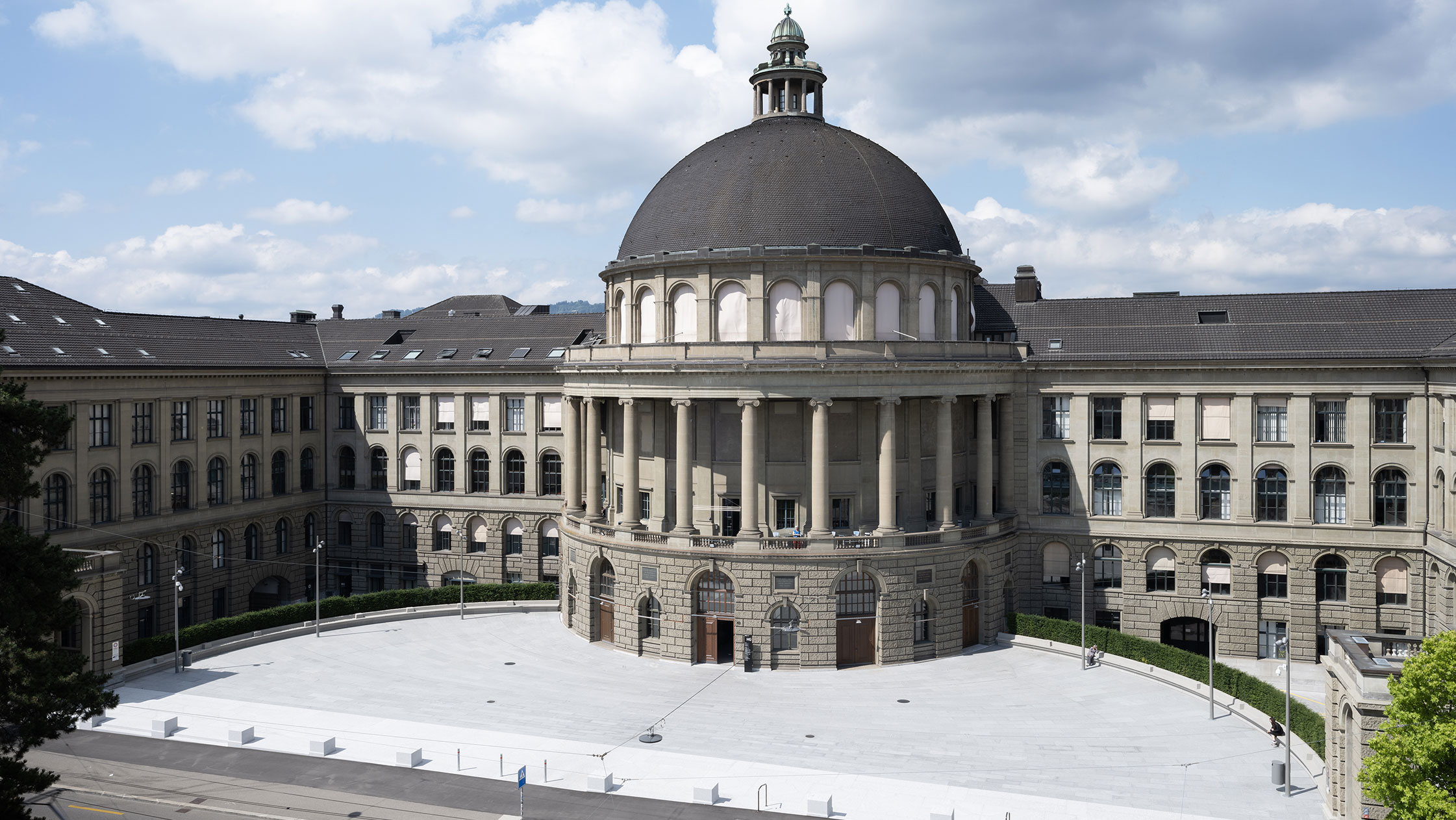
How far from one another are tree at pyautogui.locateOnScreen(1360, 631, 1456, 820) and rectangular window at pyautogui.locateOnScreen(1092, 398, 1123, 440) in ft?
109

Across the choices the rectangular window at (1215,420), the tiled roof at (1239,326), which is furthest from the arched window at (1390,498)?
the rectangular window at (1215,420)

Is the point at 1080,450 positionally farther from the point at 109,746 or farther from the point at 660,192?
the point at 109,746

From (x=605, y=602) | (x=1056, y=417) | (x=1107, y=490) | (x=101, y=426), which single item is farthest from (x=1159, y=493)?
(x=101, y=426)

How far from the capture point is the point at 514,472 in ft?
237

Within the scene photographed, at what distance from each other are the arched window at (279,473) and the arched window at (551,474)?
18.7 meters

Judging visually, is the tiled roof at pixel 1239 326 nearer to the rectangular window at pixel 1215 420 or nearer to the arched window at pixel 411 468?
the rectangular window at pixel 1215 420

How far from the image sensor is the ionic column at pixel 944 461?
183 feet

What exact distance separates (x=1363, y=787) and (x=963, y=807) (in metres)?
12.3

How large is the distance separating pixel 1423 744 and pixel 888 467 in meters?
29.7

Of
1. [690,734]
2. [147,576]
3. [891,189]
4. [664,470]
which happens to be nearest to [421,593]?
[147,576]

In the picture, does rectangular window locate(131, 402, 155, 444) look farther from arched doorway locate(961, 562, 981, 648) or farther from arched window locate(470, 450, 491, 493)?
arched doorway locate(961, 562, 981, 648)

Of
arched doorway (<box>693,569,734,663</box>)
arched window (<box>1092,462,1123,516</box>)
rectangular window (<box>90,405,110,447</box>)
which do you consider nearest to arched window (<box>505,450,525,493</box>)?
arched doorway (<box>693,569,734,663</box>)

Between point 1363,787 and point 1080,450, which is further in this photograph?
point 1080,450

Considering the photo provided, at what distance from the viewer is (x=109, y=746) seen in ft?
137
